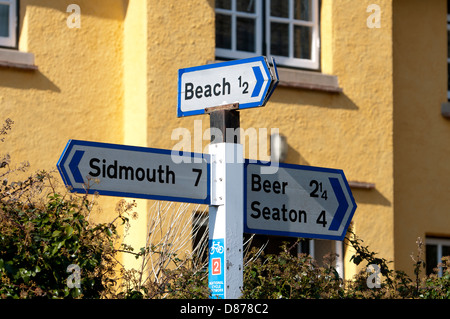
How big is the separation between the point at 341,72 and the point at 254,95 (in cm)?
588

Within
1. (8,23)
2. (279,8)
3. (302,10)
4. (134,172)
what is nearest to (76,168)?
(134,172)

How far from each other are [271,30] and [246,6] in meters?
0.40

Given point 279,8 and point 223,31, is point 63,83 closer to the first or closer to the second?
point 223,31

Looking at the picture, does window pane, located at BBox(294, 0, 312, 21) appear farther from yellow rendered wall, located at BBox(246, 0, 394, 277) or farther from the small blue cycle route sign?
the small blue cycle route sign

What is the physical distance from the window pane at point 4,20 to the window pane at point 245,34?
2.55 metres

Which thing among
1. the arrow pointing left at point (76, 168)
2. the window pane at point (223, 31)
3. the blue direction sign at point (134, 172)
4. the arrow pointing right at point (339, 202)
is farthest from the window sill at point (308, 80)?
the arrow pointing left at point (76, 168)

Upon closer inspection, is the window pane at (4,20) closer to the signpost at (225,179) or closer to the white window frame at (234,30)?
the white window frame at (234,30)

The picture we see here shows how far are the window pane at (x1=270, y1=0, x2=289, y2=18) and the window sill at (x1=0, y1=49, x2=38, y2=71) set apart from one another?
2.91m

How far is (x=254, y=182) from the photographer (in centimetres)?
586

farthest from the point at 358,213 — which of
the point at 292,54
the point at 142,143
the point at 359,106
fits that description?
the point at 142,143

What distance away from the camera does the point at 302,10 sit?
11.6 meters

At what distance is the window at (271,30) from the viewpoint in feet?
36.4

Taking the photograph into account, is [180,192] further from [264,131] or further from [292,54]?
[292,54]

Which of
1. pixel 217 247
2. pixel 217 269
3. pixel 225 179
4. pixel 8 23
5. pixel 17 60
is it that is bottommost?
pixel 217 269
